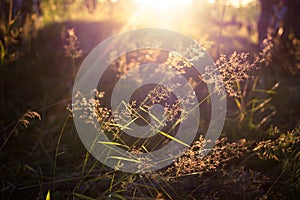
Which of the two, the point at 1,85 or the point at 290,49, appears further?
the point at 290,49

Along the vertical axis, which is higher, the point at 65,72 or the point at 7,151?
the point at 65,72

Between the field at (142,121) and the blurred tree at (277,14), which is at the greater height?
the blurred tree at (277,14)

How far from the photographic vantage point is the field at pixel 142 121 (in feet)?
5.61

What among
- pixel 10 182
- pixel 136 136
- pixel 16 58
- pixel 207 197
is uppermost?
pixel 16 58

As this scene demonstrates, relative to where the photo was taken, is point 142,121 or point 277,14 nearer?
point 142,121

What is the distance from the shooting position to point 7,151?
2.26m

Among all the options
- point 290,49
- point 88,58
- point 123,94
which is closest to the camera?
point 123,94

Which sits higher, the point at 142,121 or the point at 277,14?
the point at 277,14

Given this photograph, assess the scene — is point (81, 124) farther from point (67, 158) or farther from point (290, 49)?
point (290, 49)

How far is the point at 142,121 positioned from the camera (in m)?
2.41

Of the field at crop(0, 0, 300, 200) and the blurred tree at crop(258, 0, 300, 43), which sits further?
the blurred tree at crop(258, 0, 300, 43)

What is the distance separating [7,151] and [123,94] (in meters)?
0.99

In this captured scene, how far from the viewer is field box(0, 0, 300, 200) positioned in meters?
1.71

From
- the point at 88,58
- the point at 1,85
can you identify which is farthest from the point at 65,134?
the point at 88,58
